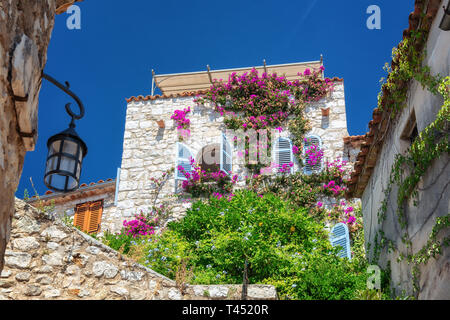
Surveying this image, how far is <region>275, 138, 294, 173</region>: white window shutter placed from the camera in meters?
12.3

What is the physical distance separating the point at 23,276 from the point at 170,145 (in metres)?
7.97

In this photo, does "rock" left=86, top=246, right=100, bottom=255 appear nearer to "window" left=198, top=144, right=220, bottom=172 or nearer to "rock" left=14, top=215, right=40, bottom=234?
"rock" left=14, top=215, right=40, bottom=234

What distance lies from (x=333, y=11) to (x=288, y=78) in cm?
3359

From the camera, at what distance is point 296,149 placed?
12266 mm

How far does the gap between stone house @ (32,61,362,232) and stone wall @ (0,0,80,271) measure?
897 cm

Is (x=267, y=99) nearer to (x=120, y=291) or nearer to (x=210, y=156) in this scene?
(x=210, y=156)

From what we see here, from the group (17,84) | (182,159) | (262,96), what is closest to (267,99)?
(262,96)

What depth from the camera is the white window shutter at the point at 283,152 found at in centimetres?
1226

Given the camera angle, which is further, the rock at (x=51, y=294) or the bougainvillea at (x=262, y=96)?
the bougainvillea at (x=262, y=96)

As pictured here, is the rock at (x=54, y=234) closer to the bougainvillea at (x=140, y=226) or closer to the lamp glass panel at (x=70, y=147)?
the lamp glass panel at (x=70, y=147)

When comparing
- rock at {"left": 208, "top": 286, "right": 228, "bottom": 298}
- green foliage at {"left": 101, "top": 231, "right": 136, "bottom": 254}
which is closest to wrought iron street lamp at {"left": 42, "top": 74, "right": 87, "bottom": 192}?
rock at {"left": 208, "top": 286, "right": 228, "bottom": 298}

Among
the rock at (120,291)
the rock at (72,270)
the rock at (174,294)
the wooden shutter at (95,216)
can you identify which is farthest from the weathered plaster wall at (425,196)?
the wooden shutter at (95,216)

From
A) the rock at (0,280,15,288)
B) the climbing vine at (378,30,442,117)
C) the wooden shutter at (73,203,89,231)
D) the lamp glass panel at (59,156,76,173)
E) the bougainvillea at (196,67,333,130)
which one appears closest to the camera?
the lamp glass panel at (59,156,76,173)

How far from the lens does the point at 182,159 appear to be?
12383mm
